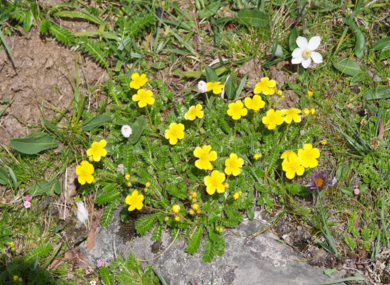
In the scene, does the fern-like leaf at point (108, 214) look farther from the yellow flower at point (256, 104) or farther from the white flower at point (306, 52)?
the white flower at point (306, 52)

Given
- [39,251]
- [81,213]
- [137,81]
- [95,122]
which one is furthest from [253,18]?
[39,251]

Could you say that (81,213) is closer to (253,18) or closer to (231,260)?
(231,260)

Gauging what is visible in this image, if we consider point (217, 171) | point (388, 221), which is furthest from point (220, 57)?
point (388, 221)

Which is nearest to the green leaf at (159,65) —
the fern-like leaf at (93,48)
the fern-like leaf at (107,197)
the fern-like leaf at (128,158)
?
the fern-like leaf at (93,48)

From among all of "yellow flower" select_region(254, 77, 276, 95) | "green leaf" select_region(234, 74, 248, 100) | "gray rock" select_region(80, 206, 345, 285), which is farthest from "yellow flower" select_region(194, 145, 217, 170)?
"green leaf" select_region(234, 74, 248, 100)

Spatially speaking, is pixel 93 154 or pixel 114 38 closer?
pixel 93 154

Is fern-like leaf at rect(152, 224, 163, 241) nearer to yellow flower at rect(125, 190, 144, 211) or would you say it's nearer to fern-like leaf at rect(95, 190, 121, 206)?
yellow flower at rect(125, 190, 144, 211)

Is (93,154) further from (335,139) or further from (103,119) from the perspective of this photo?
(335,139)

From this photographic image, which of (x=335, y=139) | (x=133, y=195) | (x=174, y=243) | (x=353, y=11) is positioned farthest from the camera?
(x=353, y=11)

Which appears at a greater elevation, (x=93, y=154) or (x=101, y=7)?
(x=101, y=7)

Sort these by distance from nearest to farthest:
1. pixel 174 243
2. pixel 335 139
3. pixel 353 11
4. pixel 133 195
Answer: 1. pixel 133 195
2. pixel 174 243
3. pixel 335 139
4. pixel 353 11
